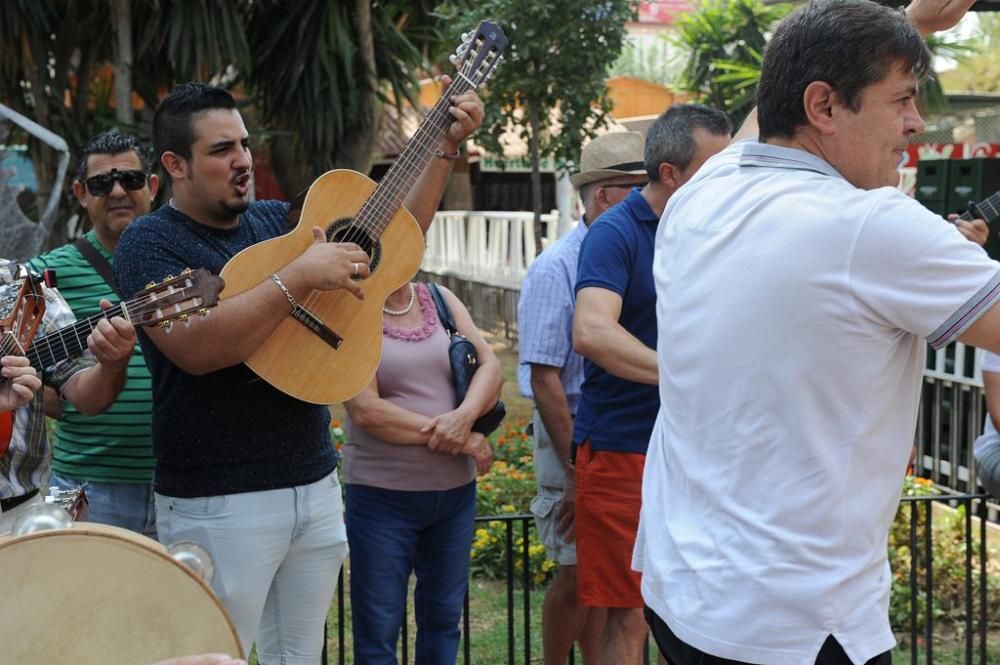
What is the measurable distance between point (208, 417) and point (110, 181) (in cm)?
106

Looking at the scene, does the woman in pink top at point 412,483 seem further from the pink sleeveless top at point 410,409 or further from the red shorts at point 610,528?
the red shorts at point 610,528

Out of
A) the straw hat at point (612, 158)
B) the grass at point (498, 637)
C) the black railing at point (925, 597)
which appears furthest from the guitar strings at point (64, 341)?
the grass at point (498, 637)

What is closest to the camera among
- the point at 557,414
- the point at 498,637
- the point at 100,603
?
the point at 100,603

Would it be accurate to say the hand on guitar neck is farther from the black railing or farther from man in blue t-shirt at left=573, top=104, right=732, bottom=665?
man in blue t-shirt at left=573, top=104, right=732, bottom=665

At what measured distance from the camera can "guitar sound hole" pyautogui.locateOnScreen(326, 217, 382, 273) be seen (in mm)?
3482

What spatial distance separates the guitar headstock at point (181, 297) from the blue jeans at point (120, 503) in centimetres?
109

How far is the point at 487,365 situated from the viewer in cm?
420

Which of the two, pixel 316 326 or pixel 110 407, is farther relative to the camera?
pixel 110 407

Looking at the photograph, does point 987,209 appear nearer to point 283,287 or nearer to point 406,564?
point 406,564

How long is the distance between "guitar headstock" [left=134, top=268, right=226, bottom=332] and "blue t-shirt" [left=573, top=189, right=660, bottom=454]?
1.32 metres

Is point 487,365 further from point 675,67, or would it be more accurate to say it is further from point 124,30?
point 675,67

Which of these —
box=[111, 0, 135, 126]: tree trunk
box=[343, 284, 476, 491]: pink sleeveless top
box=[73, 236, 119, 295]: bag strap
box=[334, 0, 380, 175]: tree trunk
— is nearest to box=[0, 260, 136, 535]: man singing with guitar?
box=[73, 236, 119, 295]: bag strap

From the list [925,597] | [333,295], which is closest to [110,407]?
[333,295]

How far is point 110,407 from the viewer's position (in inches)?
147
